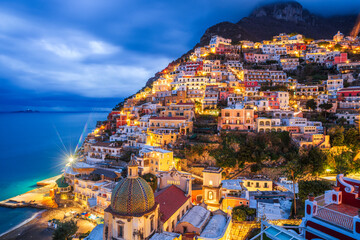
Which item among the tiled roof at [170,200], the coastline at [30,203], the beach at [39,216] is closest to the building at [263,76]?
the tiled roof at [170,200]

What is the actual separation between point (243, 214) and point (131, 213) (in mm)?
12580

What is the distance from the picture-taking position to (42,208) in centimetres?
3794

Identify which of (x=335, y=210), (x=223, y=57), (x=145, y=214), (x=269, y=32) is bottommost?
(x=145, y=214)

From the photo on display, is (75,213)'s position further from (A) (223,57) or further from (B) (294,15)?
(B) (294,15)

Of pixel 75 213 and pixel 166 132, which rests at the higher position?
pixel 166 132

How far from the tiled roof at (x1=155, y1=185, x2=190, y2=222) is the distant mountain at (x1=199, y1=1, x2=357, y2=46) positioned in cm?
11614

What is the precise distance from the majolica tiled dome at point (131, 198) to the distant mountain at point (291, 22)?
121 m

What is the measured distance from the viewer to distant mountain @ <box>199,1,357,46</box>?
12475 centimetres

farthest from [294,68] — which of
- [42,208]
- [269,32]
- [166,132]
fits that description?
[42,208]

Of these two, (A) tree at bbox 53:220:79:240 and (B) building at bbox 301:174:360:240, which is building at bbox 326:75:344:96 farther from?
(A) tree at bbox 53:220:79:240

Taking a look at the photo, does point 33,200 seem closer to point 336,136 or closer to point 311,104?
point 336,136

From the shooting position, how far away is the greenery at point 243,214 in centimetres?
2350

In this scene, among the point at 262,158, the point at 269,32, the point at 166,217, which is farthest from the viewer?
the point at 269,32

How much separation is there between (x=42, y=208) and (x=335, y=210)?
1663 inches
